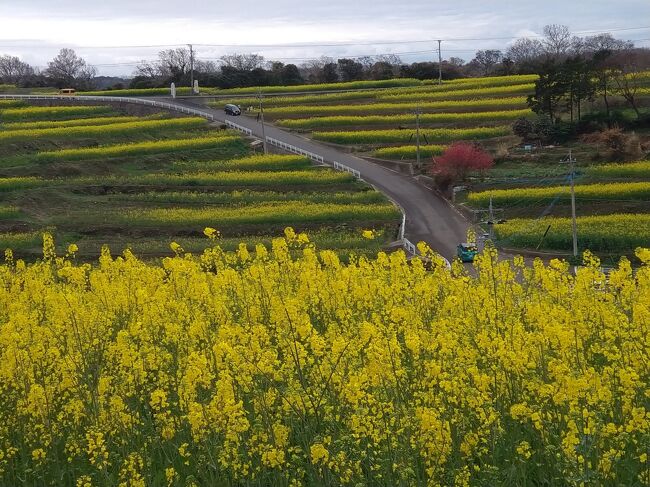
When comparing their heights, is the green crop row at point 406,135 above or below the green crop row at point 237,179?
above

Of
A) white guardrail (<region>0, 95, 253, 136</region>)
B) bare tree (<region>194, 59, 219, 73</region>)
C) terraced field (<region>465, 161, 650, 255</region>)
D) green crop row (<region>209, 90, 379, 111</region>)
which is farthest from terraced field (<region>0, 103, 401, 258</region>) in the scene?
bare tree (<region>194, 59, 219, 73</region>)

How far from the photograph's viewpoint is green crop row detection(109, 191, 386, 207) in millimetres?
38375

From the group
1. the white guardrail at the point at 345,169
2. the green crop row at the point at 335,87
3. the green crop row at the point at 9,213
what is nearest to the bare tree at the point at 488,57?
the green crop row at the point at 335,87

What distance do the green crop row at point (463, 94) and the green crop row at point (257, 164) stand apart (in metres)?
20.4

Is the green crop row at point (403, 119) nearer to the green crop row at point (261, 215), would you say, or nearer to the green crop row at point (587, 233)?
the green crop row at point (261, 215)

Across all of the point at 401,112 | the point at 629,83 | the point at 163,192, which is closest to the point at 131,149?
the point at 163,192

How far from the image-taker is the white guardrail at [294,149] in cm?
4709

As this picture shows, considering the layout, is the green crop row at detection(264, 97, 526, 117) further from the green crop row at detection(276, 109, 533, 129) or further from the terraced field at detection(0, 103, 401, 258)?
the terraced field at detection(0, 103, 401, 258)

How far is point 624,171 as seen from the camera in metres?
37.0

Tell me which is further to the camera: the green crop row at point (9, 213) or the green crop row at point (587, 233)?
the green crop row at point (9, 213)

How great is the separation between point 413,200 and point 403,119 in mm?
17258

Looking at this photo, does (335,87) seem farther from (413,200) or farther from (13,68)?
(13,68)

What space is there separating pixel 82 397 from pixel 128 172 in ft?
128

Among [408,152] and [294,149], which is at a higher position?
[294,149]
